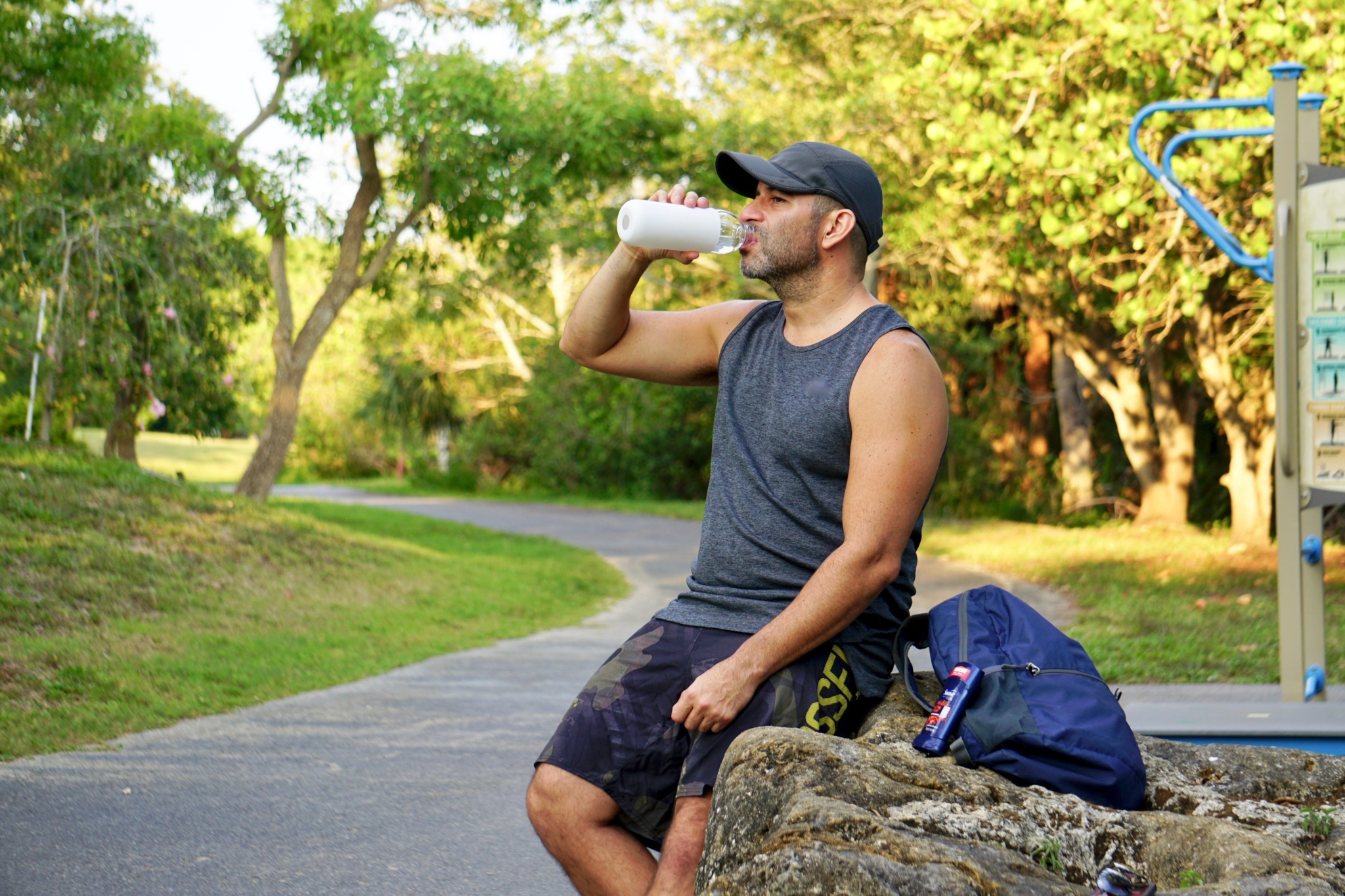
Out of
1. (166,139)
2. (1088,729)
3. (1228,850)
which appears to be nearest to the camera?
(1228,850)

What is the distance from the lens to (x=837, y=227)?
2869 mm

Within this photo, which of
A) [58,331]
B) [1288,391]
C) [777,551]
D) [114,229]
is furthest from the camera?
[114,229]

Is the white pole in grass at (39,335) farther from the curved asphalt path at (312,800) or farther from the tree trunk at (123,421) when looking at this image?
the curved asphalt path at (312,800)

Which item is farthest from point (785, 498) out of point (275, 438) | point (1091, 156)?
point (275, 438)

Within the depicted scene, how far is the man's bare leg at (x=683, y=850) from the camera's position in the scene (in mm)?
2451

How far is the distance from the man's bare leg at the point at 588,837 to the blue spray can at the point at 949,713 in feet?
2.01

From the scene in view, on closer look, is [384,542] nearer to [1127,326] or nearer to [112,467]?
[112,467]

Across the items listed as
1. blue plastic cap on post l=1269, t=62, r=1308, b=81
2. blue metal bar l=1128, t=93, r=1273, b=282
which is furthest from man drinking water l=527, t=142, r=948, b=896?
blue metal bar l=1128, t=93, r=1273, b=282

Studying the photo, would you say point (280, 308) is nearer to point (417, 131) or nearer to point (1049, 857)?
point (417, 131)

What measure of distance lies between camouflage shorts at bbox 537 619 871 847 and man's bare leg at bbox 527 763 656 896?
0.09ft

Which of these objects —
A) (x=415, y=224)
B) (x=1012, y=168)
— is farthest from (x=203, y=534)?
(x=1012, y=168)

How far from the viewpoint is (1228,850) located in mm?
2092

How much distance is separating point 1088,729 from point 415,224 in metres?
13.8

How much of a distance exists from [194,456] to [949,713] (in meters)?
51.6
